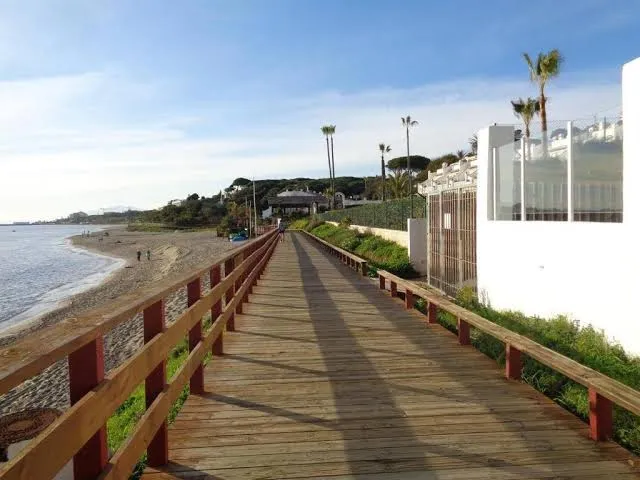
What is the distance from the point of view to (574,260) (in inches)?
304

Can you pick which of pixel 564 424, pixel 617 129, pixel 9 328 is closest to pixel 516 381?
pixel 564 424

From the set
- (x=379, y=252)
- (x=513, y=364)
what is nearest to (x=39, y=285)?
(x=379, y=252)

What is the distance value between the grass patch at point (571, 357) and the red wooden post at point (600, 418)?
0.58ft

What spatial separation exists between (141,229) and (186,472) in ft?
518

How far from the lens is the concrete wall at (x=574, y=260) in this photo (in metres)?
6.33

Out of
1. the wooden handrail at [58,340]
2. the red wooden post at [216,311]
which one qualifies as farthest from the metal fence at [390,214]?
the wooden handrail at [58,340]

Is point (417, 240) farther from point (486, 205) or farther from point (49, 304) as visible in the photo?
point (49, 304)

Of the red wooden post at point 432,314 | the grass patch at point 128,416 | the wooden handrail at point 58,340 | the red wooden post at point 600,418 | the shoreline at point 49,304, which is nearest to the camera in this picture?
the wooden handrail at point 58,340

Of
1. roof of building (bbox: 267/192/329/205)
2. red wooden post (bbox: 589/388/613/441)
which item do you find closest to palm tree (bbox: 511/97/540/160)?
red wooden post (bbox: 589/388/613/441)

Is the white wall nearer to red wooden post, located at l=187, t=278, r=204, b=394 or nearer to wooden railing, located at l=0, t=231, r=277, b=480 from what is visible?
red wooden post, located at l=187, t=278, r=204, b=394

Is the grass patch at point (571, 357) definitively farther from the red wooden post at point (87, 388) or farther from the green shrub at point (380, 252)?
the green shrub at point (380, 252)

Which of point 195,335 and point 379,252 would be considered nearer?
Answer: point 195,335

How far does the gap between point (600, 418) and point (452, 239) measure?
35.6 ft

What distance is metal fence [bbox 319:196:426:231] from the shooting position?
24047mm
